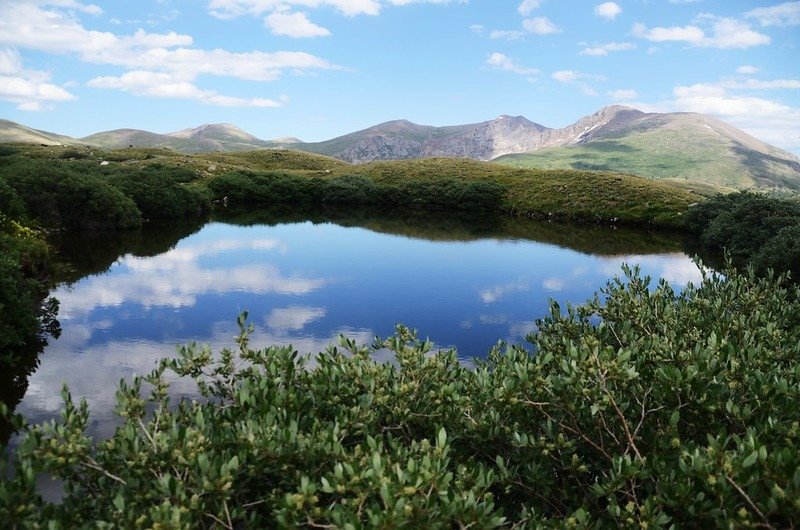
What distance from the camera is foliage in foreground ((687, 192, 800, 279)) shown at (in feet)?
99.5

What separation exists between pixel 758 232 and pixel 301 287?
1436 inches

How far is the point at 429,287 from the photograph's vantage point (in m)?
32.2

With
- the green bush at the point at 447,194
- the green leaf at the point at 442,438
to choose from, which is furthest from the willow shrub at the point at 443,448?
the green bush at the point at 447,194

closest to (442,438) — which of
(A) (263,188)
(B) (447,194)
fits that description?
(B) (447,194)

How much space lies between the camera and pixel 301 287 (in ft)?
103

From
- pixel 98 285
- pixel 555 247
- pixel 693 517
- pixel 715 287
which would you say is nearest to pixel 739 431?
pixel 693 517

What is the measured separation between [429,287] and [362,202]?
2309 inches

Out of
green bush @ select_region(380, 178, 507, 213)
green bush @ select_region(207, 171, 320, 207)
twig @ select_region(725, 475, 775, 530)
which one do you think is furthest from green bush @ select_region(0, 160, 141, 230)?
twig @ select_region(725, 475, 775, 530)

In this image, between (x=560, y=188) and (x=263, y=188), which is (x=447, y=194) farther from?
(x=263, y=188)

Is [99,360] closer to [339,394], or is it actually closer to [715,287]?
[339,394]

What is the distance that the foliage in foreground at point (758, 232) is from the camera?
30312 mm

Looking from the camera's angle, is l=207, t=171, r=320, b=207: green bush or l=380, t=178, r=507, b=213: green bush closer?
l=380, t=178, r=507, b=213: green bush

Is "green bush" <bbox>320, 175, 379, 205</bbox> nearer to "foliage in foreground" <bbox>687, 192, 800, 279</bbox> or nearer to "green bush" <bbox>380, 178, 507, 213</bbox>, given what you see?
"green bush" <bbox>380, 178, 507, 213</bbox>

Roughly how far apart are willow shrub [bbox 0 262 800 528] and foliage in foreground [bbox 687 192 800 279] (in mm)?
25667
